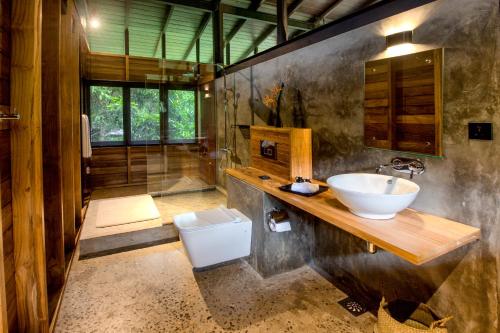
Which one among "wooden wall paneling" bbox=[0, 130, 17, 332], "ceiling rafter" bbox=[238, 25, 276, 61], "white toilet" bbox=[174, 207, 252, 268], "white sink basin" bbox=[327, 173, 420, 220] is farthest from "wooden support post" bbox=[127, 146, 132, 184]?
"white sink basin" bbox=[327, 173, 420, 220]

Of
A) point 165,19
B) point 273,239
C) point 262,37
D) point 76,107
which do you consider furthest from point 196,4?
point 273,239

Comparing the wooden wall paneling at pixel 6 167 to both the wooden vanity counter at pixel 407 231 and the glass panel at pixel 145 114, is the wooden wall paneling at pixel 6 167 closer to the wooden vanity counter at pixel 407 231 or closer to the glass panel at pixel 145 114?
the wooden vanity counter at pixel 407 231

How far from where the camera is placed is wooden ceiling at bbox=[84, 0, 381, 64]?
14.8 feet

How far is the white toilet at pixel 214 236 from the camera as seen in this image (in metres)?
2.40

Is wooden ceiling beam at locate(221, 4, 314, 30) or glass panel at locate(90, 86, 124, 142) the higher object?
wooden ceiling beam at locate(221, 4, 314, 30)

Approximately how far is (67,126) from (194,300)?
6.77ft

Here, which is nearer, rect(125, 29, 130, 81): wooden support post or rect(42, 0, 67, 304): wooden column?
rect(42, 0, 67, 304): wooden column

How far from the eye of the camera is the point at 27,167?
1597 millimetres

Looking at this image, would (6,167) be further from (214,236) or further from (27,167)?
(214,236)

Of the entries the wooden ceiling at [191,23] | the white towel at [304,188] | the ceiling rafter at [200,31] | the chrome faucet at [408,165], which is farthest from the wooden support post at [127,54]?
the chrome faucet at [408,165]

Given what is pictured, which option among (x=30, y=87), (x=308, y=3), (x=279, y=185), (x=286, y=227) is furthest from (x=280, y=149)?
(x=308, y=3)

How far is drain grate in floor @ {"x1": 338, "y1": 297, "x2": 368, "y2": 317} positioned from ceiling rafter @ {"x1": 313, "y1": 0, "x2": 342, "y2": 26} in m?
3.94

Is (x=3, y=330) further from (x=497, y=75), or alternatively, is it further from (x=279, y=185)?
(x=497, y=75)

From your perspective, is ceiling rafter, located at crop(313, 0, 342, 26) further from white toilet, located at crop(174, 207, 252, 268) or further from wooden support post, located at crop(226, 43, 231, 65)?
white toilet, located at crop(174, 207, 252, 268)
